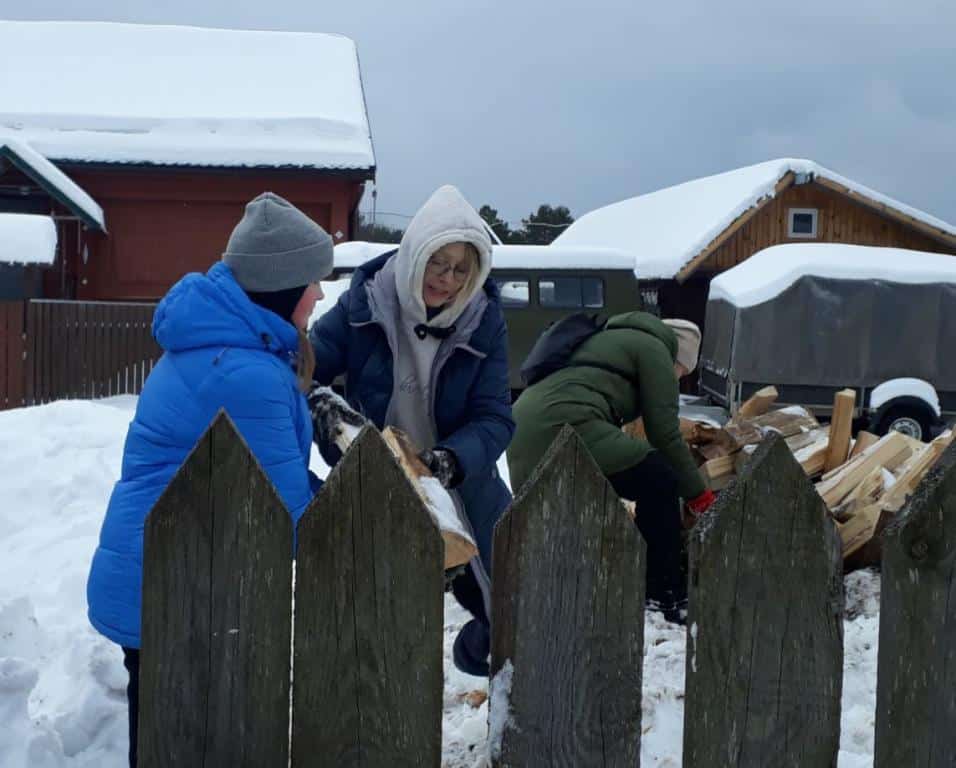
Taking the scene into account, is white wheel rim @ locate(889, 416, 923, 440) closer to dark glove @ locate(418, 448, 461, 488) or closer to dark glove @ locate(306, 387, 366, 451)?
dark glove @ locate(418, 448, 461, 488)

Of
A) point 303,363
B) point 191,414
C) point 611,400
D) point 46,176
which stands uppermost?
point 46,176

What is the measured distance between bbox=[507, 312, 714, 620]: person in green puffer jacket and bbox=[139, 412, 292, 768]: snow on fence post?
9.41ft

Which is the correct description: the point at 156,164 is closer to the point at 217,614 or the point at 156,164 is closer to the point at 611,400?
the point at 611,400

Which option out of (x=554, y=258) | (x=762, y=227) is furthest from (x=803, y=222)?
(x=554, y=258)

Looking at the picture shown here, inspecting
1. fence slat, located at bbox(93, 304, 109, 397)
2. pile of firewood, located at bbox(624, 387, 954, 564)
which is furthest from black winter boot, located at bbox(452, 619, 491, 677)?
fence slat, located at bbox(93, 304, 109, 397)

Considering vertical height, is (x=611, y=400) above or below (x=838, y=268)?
below

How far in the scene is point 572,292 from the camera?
48.5ft

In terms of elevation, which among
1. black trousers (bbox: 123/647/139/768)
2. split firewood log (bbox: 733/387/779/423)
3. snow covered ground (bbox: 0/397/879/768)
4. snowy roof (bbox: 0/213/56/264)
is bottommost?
snow covered ground (bbox: 0/397/879/768)

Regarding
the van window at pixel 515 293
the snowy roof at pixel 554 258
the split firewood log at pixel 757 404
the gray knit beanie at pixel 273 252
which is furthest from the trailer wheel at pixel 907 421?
the gray knit beanie at pixel 273 252

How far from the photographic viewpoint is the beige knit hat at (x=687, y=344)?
502 cm

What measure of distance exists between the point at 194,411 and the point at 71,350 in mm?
11490

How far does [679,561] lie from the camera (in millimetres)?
4664

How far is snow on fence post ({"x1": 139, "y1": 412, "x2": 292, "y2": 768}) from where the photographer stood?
1.62m

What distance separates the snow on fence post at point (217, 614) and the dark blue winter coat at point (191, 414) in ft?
2.19
